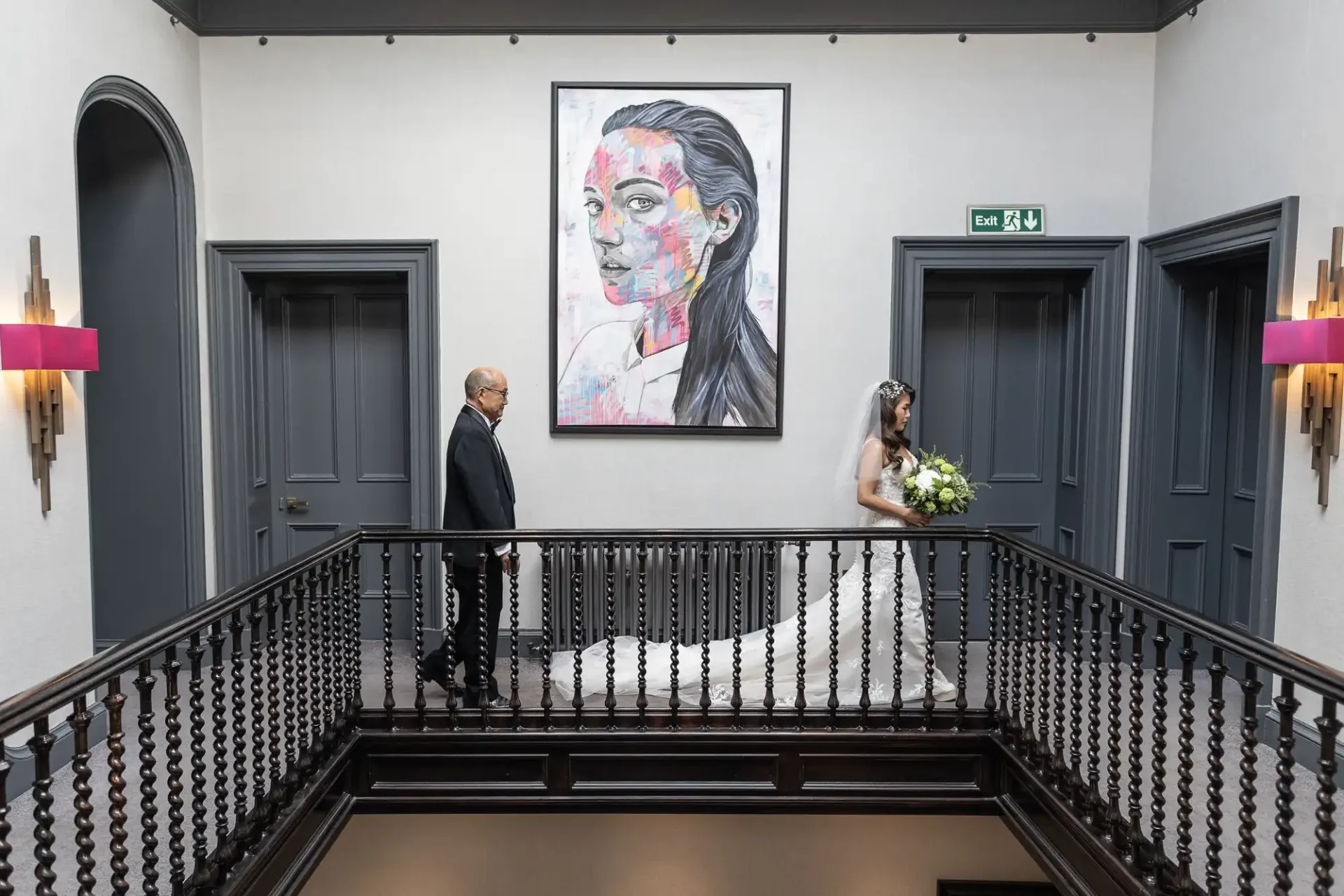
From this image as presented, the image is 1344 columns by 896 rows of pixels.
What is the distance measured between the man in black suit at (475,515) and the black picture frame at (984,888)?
2903mm

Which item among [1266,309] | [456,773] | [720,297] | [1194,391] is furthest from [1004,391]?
[456,773]

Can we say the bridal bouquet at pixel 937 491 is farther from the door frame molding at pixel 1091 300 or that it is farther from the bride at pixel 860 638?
the door frame molding at pixel 1091 300

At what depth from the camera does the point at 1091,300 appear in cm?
585

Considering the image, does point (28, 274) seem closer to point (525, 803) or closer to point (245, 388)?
point (245, 388)

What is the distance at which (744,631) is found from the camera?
5777mm

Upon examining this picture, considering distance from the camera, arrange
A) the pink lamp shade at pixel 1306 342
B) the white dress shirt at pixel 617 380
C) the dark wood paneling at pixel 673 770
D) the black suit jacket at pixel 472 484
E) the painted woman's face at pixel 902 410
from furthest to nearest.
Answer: the white dress shirt at pixel 617 380, the painted woman's face at pixel 902 410, the black suit jacket at pixel 472 484, the dark wood paneling at pixel 673 770, the pink lamp shade at pixel 1306 342

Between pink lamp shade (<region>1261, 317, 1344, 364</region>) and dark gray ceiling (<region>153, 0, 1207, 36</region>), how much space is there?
2466 mm

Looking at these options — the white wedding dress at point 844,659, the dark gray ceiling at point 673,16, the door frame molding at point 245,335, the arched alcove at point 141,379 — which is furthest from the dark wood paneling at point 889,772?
the dark gray ceiling at point 673,16

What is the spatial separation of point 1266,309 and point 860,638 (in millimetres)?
2840

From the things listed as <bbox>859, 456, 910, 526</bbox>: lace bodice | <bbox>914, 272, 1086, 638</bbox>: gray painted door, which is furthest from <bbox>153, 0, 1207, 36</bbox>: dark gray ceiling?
<bbox>859, 456, 910, 526</bbox>: lace bodice

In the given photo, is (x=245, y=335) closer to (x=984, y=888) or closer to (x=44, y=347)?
(x=44, y=347)

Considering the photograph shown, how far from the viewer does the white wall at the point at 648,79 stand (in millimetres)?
5703

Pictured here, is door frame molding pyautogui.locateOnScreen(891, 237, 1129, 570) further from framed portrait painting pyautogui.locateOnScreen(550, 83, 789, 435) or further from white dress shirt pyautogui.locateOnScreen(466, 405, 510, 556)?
white dress shirt pyautogui.locateOnScreen(466, 405, 510, 556)

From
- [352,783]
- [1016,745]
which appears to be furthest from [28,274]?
[1016,745]
